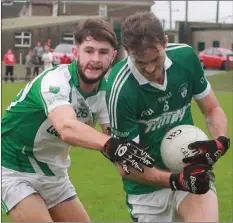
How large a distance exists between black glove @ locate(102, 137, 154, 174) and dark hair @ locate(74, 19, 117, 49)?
36.1 inches

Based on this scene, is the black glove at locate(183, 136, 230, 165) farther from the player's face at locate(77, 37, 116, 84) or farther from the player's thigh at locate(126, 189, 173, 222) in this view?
the player's face at locate(77, 37, 116, 84)

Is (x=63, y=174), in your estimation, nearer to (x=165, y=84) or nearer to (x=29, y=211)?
(x=29, y=211)

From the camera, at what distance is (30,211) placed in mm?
5555

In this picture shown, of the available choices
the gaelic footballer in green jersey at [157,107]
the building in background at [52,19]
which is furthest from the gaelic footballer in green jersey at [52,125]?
the building in background at [52,19]

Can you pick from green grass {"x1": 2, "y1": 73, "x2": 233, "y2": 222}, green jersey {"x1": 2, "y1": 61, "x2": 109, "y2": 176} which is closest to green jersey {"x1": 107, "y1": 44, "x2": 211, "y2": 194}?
green jersey {"x1": 2, "y1": 61, "x2": 109, "y2": 176}

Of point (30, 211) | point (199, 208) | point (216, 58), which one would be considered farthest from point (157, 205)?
point (216, 58)

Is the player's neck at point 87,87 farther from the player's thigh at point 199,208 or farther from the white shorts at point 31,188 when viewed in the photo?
the player's thigh at point 199,208

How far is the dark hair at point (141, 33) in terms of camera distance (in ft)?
16.1

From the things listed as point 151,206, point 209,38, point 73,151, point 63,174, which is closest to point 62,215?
point 63,174

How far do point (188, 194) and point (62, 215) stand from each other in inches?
45.4

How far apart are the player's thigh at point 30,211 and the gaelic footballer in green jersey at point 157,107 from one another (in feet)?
2.15

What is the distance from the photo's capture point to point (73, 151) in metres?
13.5

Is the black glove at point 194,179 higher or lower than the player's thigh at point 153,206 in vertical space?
higher

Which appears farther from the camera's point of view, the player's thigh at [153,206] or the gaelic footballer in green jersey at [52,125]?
the player's thigh at [153,206]
